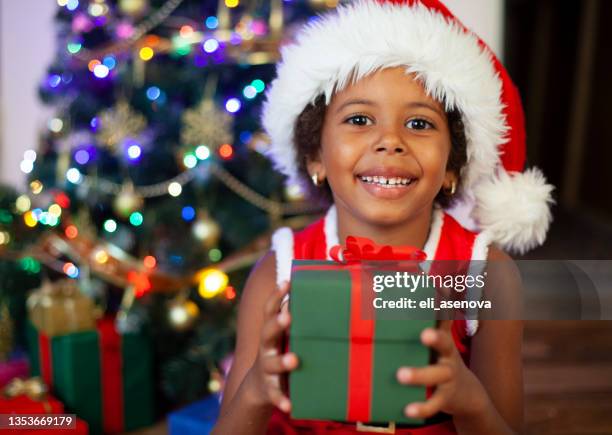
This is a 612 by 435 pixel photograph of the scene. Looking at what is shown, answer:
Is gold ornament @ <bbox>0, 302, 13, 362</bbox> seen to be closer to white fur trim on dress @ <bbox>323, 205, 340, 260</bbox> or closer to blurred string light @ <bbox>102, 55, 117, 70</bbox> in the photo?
blurred string light @ <bbox>102, 55, 117, 70</bbox>

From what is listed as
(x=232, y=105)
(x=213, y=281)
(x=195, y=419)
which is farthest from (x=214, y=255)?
(x=195, y=419)

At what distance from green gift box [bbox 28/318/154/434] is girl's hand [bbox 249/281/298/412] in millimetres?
940

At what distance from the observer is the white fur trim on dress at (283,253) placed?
3.15 ft

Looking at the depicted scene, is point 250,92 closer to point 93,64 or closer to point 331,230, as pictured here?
point 93,64

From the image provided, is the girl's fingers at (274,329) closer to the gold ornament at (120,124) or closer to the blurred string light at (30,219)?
the gold ornament at (120,124)

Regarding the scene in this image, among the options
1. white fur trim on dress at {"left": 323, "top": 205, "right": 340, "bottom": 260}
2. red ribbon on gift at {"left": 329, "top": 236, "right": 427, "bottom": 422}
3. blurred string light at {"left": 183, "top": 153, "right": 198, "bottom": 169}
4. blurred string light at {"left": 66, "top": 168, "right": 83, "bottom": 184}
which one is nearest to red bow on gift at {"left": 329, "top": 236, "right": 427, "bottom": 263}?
red ribbon on gift at {"left": 329, "top": 236, "right": 427, "bottom": 422}

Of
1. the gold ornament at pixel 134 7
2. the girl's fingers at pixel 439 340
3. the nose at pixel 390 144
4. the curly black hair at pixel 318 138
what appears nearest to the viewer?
the girl's fingers at pixel 439 340

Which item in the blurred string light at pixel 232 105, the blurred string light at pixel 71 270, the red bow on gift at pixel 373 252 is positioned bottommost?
the blurred string light at pixel 71 270

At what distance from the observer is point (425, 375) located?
61cm

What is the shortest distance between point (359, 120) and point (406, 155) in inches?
3.8

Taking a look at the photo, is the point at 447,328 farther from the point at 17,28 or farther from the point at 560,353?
the point at 17,28

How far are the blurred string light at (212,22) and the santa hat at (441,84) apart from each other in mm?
707

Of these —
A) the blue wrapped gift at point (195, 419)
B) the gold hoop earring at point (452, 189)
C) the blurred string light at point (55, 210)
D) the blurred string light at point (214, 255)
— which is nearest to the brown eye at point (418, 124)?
the gold hoop earring at point (452, 189)

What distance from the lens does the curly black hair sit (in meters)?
0.94
